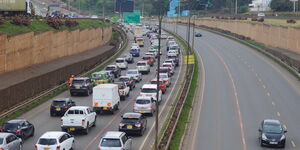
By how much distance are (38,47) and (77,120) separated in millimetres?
25914

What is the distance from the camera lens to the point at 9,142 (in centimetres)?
2836

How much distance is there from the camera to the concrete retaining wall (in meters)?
49.6

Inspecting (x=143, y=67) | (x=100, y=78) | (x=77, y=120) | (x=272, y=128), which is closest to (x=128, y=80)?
(x=100, y=78)

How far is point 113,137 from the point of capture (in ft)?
94.9

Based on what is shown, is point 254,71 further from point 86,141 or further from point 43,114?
point 86,141

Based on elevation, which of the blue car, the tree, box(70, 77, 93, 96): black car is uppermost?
the tree

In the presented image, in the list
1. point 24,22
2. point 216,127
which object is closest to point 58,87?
point 24,22

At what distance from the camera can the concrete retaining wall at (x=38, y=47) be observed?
49.6m

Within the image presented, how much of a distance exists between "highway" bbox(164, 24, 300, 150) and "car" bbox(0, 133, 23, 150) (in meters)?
11.2

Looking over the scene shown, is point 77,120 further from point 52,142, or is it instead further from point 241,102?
point 241,102

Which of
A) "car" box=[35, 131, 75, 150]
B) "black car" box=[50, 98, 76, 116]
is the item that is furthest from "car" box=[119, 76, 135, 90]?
"car" box=[35, 131, 75, 150]

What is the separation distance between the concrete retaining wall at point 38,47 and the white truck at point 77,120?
15070mm

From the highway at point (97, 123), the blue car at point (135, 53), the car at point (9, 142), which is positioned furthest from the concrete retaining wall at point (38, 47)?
the car at point (9, 142)

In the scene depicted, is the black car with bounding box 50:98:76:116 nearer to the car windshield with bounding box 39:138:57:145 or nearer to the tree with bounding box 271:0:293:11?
the car windshield with bounding box 39:138:57:145
